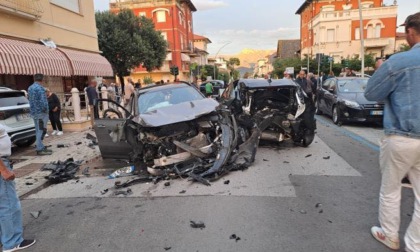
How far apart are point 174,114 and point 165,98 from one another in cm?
118

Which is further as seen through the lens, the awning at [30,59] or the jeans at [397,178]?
the awning at [30,59]

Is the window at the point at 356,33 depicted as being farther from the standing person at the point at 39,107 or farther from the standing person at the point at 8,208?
the standing person at the point at 8,208

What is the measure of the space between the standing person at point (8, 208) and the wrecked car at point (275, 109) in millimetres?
4962

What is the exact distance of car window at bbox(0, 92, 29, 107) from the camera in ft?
26.5

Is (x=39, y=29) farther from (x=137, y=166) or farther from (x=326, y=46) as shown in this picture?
(x=326, y=46)

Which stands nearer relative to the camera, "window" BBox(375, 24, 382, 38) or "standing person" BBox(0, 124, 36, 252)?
"standing person" BBox(0, 124, 36, 252)

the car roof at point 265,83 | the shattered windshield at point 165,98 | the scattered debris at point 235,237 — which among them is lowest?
the scattered debris at point 235,237

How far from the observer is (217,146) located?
6.16m

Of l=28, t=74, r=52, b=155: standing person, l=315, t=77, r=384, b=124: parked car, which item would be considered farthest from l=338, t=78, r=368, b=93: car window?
l=28, t=74, r=52, b=155: standing person

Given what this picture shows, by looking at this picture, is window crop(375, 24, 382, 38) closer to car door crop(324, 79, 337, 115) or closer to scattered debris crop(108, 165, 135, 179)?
car door crop(324, 79, 337, 115)

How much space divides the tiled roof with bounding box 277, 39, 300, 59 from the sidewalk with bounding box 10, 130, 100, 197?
226ft

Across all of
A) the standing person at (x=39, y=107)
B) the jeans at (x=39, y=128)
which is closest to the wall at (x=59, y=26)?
the standing person at (x=39, y=107)

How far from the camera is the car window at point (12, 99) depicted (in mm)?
8084

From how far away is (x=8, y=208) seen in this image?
11.6ft
